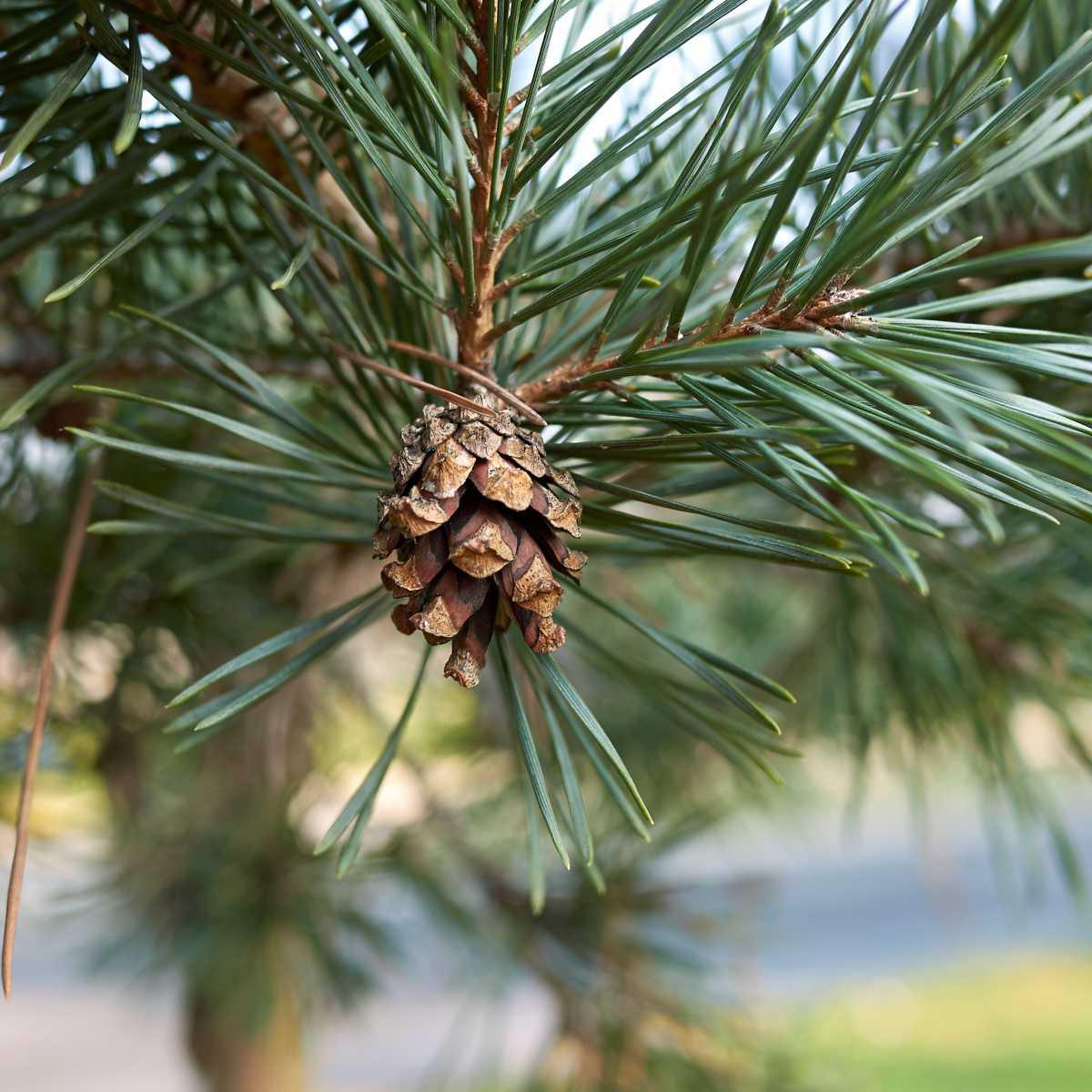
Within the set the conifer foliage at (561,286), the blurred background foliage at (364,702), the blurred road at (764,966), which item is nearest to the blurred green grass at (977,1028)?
the blurred road at (764,966)

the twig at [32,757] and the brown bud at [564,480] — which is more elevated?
the brown bud at [564,480]

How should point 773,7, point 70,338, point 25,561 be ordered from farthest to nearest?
1. point 25,561
2. point 70,338
3. point 773,7

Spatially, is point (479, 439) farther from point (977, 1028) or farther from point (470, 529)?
point (977, 1028)

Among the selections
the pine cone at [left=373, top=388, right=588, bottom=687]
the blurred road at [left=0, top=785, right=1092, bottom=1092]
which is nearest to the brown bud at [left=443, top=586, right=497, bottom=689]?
the pine cone at [left=373, top=388, right=588, bottom=687]

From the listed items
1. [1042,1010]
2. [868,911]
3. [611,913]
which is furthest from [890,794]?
[611,913]

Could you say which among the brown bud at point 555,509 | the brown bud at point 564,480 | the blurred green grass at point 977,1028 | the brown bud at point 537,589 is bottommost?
the blurred green grass at point 977,1028

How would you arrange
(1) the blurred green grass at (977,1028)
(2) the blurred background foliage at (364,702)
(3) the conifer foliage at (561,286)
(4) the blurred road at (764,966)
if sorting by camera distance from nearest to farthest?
(3) the conifer foliage at (561,286), (2) the blurred background foliage at (364,702), (1) the blurred green grass at (977,1028), (4) the blurred road at (764,966)

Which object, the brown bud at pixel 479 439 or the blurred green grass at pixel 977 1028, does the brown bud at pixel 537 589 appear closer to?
the brown bud at pixel 479 439

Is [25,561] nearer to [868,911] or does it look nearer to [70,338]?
[70,338]

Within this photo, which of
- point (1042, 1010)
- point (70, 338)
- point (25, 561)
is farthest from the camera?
point (1042, 1010)
